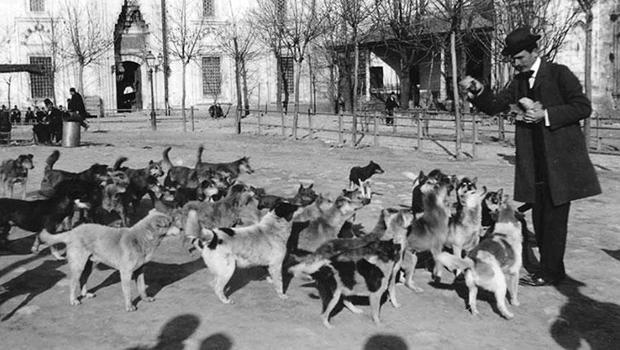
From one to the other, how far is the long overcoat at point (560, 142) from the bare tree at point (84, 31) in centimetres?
4348

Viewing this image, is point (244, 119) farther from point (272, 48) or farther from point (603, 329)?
point (603, 329)

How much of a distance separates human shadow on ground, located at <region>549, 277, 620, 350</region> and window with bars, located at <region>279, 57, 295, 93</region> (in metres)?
45.9

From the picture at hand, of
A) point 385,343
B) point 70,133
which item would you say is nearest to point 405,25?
point 70,133

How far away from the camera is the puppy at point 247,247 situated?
6.34 metres

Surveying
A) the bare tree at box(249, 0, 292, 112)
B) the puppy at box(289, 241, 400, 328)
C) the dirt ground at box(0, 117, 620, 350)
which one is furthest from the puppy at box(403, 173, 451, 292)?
the bare tree at box(249, 0, 292, 112)

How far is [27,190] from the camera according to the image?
13.1 meters

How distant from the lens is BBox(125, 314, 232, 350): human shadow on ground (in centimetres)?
543

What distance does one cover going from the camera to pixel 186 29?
162 ft

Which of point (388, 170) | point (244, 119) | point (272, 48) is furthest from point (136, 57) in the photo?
point (388, 170)

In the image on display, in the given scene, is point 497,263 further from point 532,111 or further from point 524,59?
Result: point 524,59

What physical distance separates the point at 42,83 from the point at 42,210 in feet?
138

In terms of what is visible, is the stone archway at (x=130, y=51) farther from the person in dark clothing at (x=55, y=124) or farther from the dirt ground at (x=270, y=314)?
the dirt ground at (x=270, y=314)

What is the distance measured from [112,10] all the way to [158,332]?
1830 inches

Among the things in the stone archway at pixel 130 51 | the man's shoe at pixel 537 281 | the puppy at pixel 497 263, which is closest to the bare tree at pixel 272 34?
the stone archway at pixel 130 51
